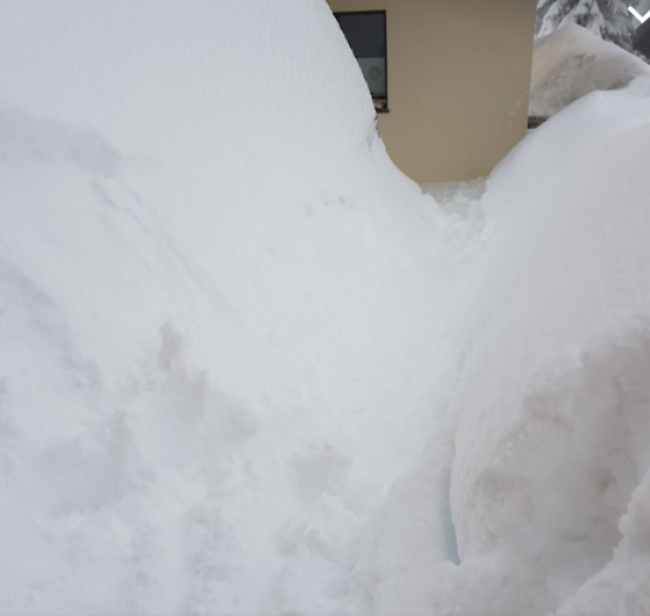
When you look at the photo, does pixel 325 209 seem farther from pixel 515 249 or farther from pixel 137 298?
pixel 137 298

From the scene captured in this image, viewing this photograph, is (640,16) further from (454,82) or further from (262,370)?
(262,370)

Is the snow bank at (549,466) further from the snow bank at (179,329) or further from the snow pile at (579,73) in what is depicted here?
the snow pile at (579,73)

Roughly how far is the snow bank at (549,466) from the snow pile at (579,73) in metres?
6.65

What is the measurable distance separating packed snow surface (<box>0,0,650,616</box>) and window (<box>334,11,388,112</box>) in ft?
12.3

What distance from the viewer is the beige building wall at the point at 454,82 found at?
6.40 metres

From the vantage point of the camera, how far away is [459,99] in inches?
267

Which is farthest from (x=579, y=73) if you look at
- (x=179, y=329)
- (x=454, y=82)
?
(x=179, y=329)

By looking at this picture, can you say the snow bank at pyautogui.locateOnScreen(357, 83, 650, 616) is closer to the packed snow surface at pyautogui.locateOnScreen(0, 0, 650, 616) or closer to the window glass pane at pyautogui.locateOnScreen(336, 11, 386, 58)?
the packed snow surface at pyautogui.locateOnScreen(0, 0, 650, 616)

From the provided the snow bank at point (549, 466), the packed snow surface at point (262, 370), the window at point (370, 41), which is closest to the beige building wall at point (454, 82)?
the window at point (370, 41)

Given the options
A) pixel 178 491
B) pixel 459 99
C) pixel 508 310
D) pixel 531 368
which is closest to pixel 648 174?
pixel 508 310

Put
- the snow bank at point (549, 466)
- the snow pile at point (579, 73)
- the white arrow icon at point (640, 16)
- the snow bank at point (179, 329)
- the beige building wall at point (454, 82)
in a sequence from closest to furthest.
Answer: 1. the snow bank at point (549, 466)
2. the snow bank at point (179, 329)
3. the beige building wall at point (454, 82)
4. the snow pile at point (579, 73)
5. the white arrow icon at point (640, 16)

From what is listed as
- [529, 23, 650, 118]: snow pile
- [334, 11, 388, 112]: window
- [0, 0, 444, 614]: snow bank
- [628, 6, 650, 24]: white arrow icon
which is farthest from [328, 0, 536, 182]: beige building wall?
[628, 6, 650, 24]: white arrow icon

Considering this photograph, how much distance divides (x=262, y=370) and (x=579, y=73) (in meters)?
7.56

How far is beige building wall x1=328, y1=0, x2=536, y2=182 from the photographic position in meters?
6.40
